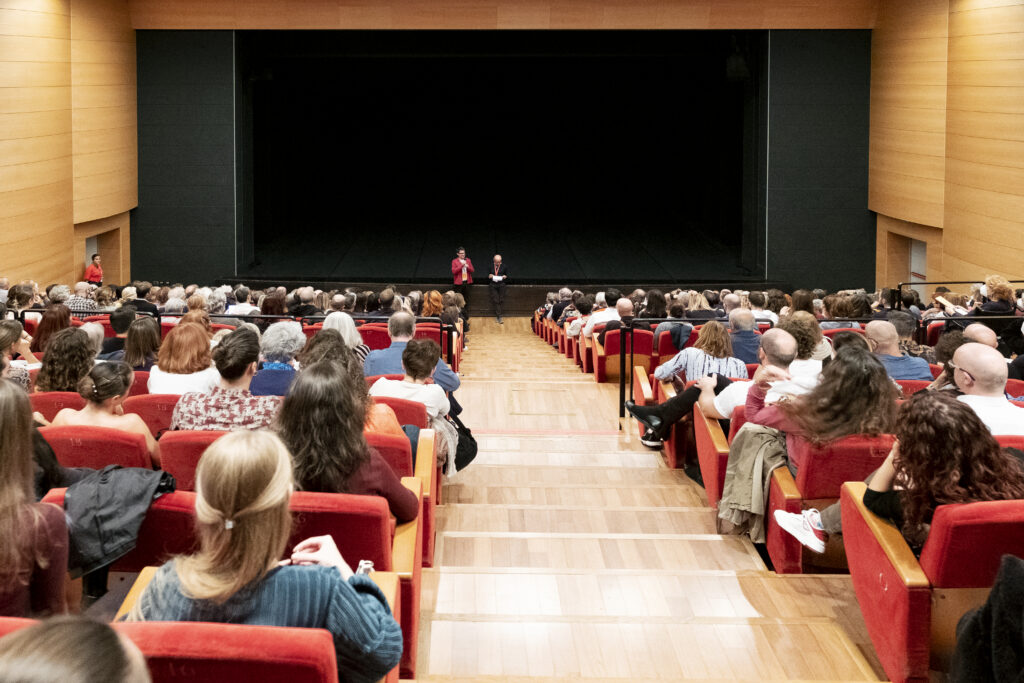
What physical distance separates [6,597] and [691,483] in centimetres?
456

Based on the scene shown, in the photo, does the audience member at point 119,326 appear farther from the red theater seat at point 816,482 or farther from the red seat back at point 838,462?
the red seat back at point 838,462

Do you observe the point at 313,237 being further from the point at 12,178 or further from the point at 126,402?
the point at 126,402

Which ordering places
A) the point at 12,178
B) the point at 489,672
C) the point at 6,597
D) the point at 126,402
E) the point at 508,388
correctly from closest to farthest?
the point at 6,597 → the point at 489,672 → the point at 126,402 → the point at 508,388 → the point at 12,178

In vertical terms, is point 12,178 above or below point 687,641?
above

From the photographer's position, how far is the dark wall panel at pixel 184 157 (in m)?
18.8

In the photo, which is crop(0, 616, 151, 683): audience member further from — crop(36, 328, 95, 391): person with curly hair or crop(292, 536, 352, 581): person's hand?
crop(36, 328, 95, 391): person with curly hair

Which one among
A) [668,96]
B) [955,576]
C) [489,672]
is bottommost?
[489,672]

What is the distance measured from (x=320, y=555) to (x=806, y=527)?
8.40 feet

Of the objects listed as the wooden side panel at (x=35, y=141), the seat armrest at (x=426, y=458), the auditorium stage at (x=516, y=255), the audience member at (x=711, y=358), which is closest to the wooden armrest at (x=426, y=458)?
the seat armrest at (x=426, y=458)

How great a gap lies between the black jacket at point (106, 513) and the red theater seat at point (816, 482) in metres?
2.64

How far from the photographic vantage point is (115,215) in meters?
18.8

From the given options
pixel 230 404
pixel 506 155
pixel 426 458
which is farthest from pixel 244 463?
pixel 506 155

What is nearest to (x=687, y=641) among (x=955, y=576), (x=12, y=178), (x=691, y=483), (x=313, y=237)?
(x=955, y=576)

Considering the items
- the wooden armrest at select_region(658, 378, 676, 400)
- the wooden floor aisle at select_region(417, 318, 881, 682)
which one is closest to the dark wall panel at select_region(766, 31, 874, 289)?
the wooden armrest at select_region(658, 378, 676, 400)
